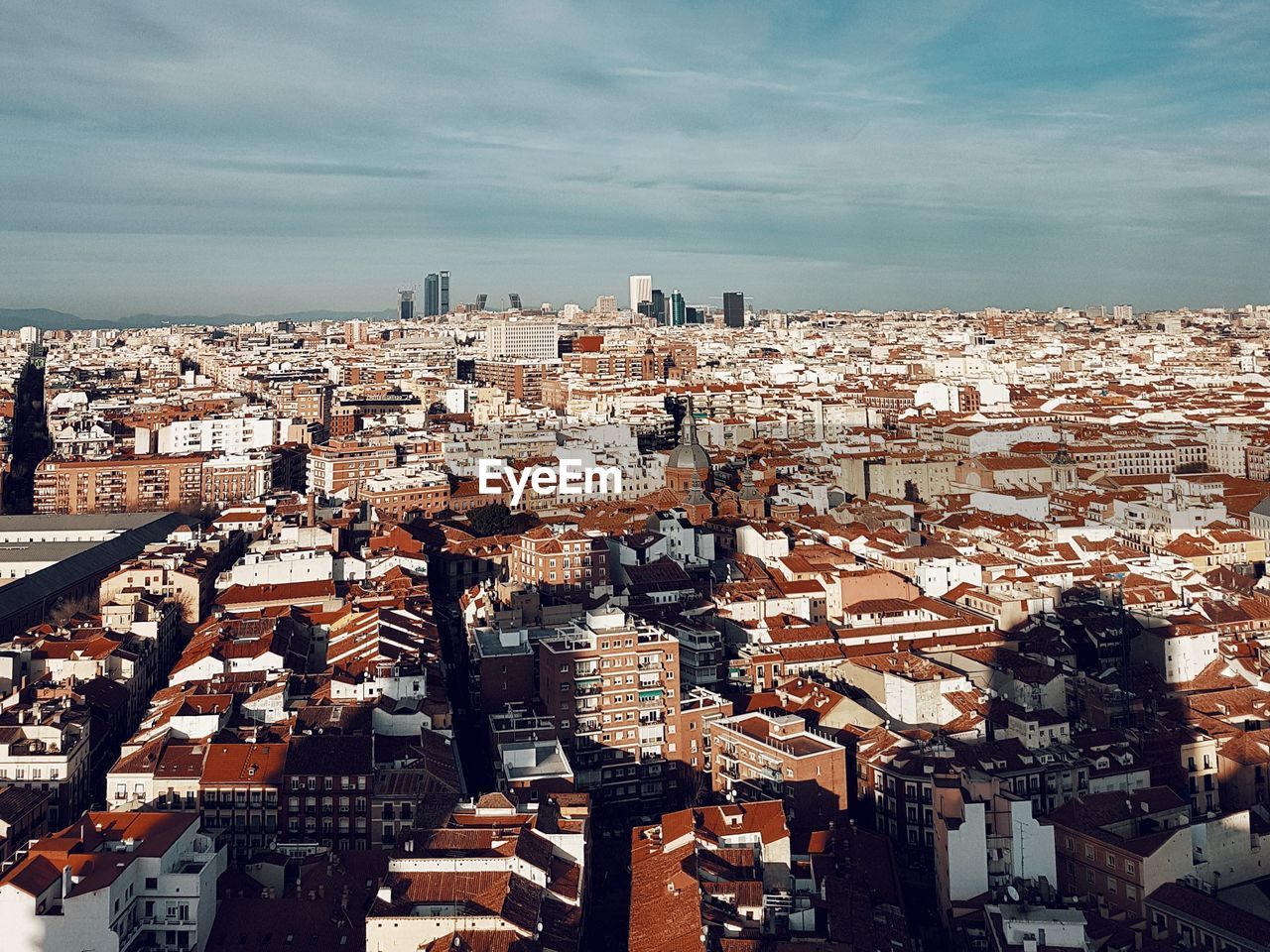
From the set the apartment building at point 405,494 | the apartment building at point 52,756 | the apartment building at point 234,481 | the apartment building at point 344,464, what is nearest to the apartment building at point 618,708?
the apartment building at point 52,756

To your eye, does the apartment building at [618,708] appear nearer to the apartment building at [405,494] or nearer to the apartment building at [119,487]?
the apartment building at [405,494]

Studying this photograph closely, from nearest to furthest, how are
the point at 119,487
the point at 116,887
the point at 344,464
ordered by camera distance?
1. the point at 116,887
2. the point at 119,487
3. the point at 344,464

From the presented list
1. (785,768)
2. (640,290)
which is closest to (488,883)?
(785,768)

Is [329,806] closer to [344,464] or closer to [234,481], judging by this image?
[344,464]

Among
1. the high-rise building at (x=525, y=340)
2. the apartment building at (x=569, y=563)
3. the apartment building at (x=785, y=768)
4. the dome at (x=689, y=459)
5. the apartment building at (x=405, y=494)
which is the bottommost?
the apartment building at (x=785, y=768)

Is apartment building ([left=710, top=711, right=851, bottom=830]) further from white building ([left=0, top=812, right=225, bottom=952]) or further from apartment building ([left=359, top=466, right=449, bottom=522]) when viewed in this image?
apartment building ([left=359, top=466, right=449, bottom=522])
